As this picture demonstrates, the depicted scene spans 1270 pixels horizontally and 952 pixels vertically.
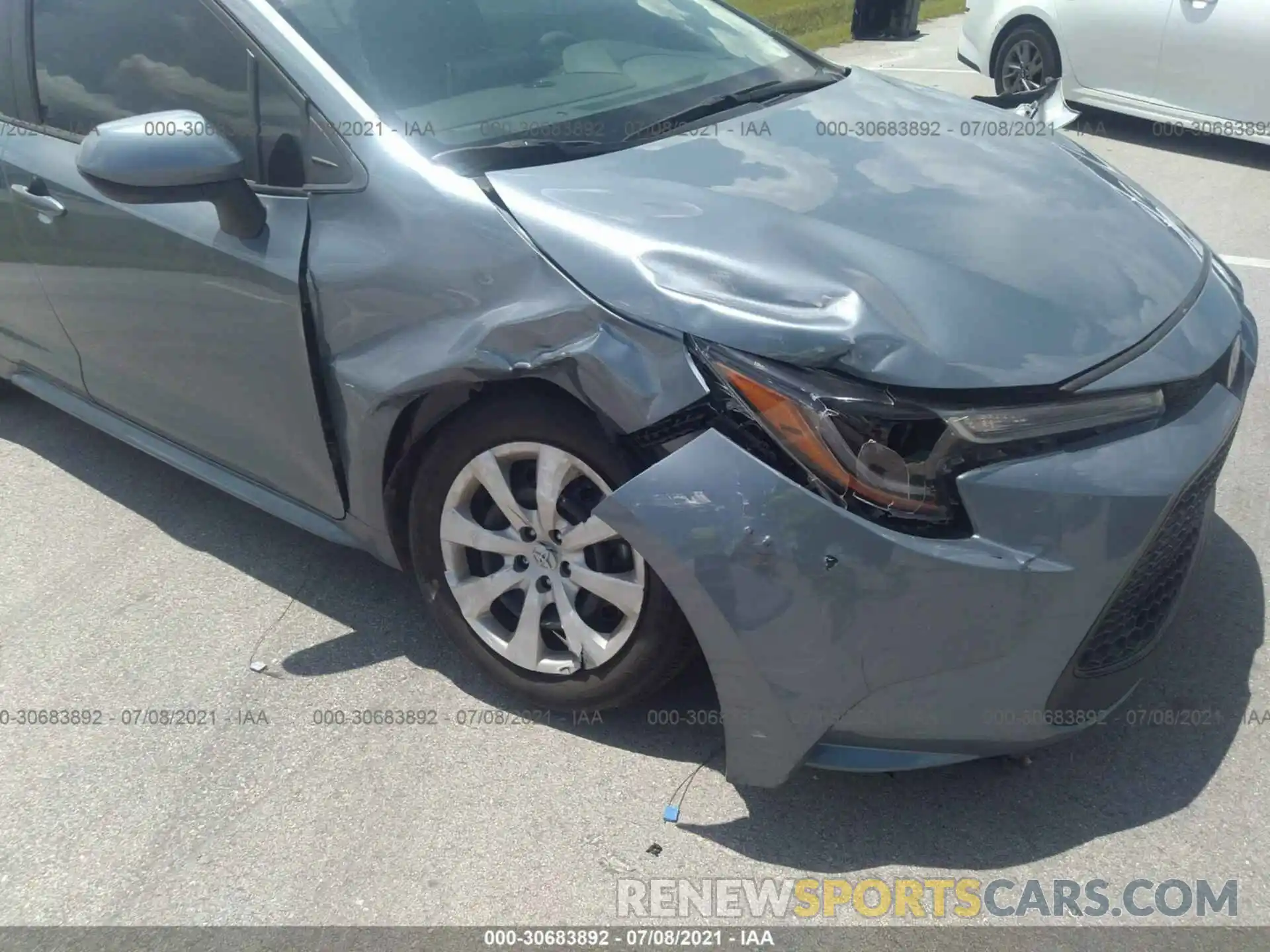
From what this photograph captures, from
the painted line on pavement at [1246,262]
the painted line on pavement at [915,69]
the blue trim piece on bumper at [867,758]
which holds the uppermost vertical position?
the painted line on pavement at [915,69]

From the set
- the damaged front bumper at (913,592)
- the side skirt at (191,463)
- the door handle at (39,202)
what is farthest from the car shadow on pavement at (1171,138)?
the door handle at (39,202)

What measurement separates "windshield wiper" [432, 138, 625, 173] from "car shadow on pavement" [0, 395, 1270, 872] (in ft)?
4.06

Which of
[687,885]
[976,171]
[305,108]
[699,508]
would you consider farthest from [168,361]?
[976,171]

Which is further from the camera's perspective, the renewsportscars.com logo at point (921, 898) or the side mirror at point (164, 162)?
the side mirror at point (164, 162)

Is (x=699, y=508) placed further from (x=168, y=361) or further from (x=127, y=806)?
(x=168, y=361)

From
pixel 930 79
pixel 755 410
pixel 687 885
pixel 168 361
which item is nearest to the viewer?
pixel 755 410

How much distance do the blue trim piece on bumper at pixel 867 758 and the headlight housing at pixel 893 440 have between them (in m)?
0.48

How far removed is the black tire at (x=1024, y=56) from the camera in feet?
26.9

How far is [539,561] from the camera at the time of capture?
2652 millimetres

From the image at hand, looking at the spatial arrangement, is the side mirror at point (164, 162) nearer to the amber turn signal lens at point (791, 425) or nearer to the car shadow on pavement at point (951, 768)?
the car shadow on pavement at point (951, 768)

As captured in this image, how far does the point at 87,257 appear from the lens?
327 cm

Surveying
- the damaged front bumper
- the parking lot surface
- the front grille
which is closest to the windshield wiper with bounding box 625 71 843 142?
the parking lot surface

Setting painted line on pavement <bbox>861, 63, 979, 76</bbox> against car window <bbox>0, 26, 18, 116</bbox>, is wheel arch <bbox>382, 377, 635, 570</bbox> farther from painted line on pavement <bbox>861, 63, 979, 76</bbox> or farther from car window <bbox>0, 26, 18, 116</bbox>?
painted line on pavement <bbox>861, 63, 979, 76</bbox>

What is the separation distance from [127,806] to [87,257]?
1.52m
